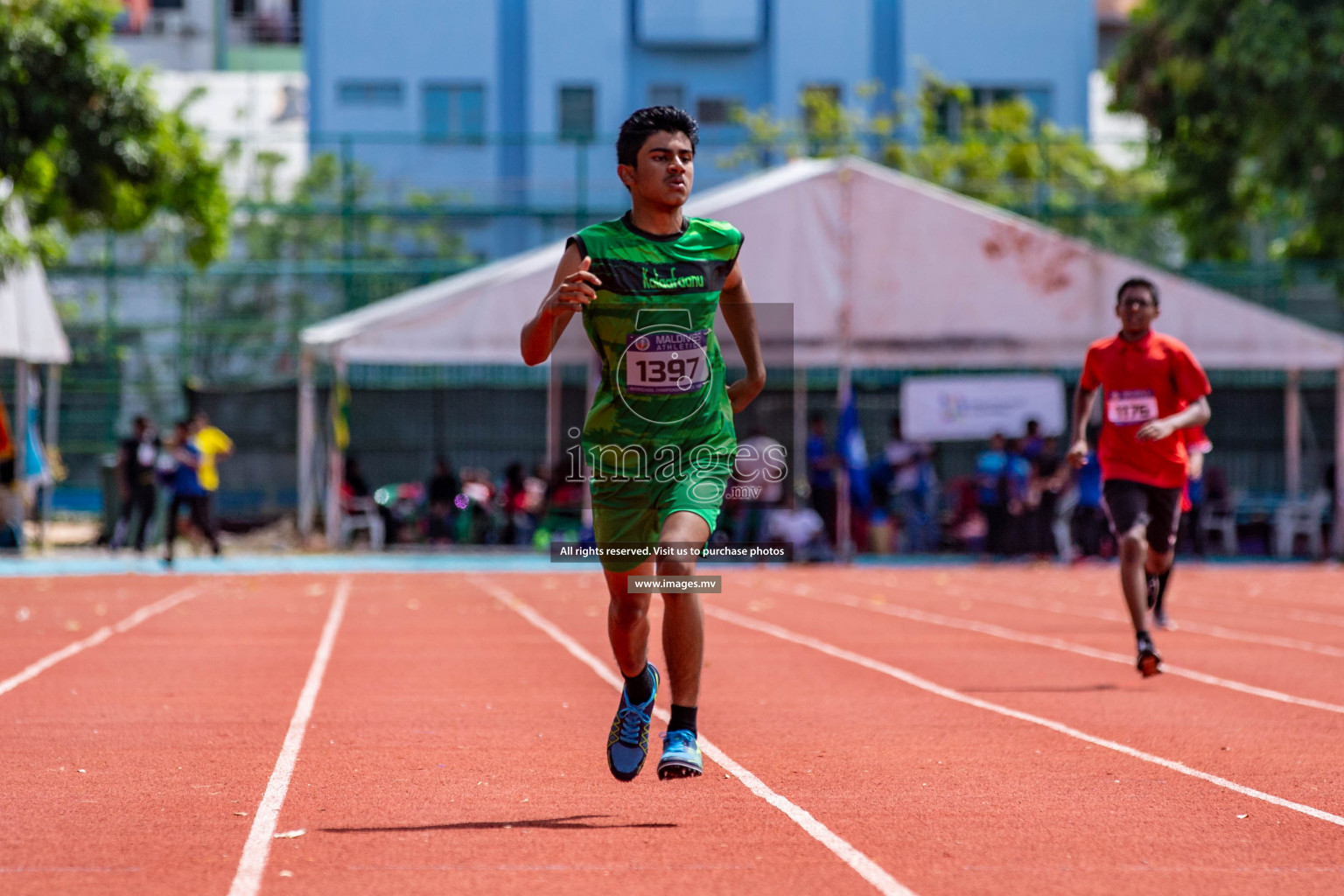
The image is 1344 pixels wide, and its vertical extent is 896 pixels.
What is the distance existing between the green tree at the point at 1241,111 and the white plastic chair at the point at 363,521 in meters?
12.3

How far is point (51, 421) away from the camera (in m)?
24.6

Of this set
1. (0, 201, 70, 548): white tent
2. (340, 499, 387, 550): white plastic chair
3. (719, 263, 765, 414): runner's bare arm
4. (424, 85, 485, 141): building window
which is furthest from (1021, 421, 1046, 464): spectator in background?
(424, 85, 485, 141): building window

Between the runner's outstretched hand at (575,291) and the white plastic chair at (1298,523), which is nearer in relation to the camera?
the runner's outstretched hand at (575,291)

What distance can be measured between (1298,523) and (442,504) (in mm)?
10688

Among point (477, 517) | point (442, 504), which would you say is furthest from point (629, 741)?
point (477, 517)

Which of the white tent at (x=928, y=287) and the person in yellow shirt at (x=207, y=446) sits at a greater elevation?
the white tent at (x=928, y=287)

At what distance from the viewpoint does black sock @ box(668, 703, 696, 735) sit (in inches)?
219

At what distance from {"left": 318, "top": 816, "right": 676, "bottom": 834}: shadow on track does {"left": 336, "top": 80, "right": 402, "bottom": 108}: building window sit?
40209 millimetres

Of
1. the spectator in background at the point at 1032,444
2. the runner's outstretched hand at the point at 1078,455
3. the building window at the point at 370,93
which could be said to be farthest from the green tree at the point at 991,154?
the runner's outstretched hand at the point at 1078,455

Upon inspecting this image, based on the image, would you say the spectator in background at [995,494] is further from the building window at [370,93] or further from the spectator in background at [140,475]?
the building window at [370,93]

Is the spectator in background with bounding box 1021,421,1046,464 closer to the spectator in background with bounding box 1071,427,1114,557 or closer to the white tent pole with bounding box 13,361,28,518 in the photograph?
the spectator in background with bounding box 1071,427,1114,557

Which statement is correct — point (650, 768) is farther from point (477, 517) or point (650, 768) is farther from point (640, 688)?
point (477, 517)

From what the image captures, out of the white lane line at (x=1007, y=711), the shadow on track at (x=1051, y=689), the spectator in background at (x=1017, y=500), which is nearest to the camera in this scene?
the white lane line at (x=1007, y=711)

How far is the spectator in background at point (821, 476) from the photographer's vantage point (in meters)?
22.6
